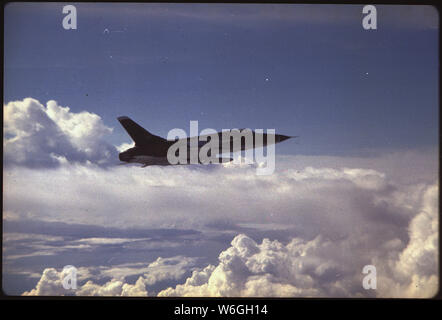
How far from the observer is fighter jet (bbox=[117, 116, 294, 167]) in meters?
12.2

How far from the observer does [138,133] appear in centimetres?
1304

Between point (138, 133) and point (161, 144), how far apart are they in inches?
39.6

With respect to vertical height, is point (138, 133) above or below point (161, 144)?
above

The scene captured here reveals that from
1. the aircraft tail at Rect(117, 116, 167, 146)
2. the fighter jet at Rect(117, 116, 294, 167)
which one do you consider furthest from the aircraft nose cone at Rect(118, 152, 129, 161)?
the aircraft tail at Rect(117, 116, 167, 146)

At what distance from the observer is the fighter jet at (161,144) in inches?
479

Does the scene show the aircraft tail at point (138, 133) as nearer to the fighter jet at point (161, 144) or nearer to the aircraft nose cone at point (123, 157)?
the fighter jet at point (161, 144)

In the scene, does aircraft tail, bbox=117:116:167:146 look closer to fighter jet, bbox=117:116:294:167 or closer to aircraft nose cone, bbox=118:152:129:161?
fighter jet, bbox=117:116:294:167

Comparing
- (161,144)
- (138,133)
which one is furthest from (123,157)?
(161,144)

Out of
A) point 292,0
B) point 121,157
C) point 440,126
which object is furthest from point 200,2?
point 440,126

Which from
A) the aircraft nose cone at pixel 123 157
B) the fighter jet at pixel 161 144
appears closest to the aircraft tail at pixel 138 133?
the fighter jet at pixel 161 144

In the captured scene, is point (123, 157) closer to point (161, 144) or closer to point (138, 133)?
point (138, 133)

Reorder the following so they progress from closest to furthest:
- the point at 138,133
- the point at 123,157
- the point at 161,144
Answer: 1. the point at 123,157
2. the point at 138,133
3. the point at 161,144

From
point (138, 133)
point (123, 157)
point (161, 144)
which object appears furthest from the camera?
point (161, 144)
